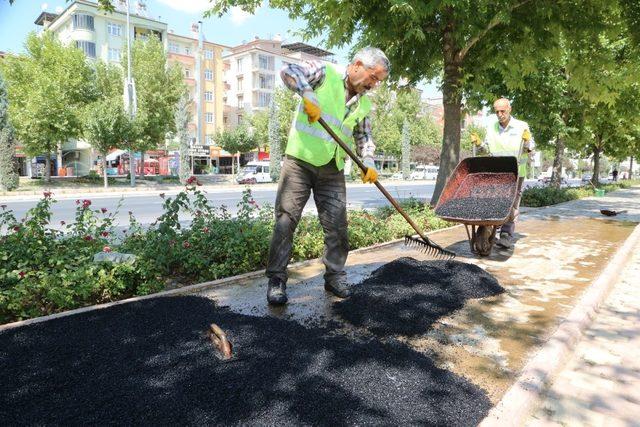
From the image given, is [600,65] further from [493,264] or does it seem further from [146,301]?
[146,301]

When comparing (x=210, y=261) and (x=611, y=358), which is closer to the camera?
(x=611, y=358)

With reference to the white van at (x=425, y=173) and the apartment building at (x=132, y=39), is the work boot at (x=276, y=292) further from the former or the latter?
the white van at (x=425, y=173)

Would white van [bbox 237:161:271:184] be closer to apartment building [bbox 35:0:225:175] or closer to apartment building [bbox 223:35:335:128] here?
apartment building [bbox 35:0:225:175]

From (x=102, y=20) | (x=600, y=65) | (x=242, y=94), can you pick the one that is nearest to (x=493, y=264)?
(x=600, y=65)

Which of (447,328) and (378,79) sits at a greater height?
(378,79)

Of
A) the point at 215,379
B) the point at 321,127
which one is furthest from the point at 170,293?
the point at 321,127

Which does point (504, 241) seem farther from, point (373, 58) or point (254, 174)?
point (254, 174)

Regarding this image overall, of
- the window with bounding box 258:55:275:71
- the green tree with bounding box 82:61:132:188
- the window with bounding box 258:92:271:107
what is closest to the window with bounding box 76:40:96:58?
the green tree with bounding box 82:61:132:188

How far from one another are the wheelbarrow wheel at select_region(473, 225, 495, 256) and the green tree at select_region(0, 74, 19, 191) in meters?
24.1

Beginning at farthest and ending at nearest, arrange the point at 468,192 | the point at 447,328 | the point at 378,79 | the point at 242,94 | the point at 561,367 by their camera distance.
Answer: the point at 242,94 < the point at 468,192 < the point at 378,79 < the point at 447,328 < the point at 561,367

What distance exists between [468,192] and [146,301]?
4.30 metres

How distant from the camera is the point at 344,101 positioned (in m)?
3.60

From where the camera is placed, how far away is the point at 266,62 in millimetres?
60406

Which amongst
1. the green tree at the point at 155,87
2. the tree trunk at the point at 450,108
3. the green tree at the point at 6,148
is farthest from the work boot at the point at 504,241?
the green tree at the point at 155,87
